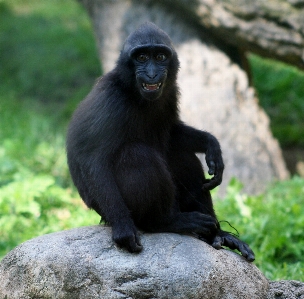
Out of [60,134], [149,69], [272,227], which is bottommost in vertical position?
[60,134]

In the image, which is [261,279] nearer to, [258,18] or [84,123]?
[84,123]

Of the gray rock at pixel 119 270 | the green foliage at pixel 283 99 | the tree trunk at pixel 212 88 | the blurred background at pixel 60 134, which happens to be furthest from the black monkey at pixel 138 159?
the green foliage at pixel 283 99

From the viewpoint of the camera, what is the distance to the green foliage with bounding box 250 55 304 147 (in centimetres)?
950

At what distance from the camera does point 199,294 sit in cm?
366

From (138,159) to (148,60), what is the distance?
2.35 ft

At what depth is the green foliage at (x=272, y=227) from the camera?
5.30 meters

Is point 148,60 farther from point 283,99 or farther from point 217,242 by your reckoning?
point 283,99

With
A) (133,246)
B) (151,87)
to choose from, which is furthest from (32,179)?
(133,246)

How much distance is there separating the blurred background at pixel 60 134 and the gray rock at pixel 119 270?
1.28 metres

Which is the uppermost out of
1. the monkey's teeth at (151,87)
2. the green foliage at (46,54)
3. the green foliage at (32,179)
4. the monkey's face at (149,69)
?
the monkey's face at (149,69)

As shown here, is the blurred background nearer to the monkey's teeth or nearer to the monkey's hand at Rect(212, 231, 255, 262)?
the monkey's hand at Rect(212, 231, 255, 262)

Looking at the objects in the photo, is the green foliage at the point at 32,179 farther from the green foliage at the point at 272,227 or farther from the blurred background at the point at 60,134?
the green foliage at the point at 272,227

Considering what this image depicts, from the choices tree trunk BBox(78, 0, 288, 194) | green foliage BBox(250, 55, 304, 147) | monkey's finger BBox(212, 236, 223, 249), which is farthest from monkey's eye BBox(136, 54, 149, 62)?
green foliage BBox(250, 55, 304, 147)

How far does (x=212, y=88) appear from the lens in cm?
781
